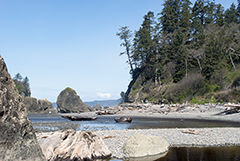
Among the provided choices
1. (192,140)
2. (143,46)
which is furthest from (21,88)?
(192,140)

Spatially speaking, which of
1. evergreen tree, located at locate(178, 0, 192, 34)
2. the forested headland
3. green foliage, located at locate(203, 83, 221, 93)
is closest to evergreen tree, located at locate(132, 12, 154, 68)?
the forested headland

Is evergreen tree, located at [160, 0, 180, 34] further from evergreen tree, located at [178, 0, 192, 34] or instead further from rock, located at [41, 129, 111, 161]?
rock, located at [41, 129, 111, 161]

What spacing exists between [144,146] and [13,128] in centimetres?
561

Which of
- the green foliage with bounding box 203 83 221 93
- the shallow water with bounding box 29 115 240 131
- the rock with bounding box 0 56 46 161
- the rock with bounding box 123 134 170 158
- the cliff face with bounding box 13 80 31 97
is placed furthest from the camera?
the cliff face with bounding box 13 80 31 97

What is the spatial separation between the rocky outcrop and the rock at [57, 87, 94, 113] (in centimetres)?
547

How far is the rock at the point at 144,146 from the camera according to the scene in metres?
7.43

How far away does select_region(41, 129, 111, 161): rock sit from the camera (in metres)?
6.37

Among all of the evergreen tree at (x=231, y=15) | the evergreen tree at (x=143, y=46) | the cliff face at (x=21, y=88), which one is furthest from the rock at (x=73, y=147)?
the cliff face at (x=21, y=88)

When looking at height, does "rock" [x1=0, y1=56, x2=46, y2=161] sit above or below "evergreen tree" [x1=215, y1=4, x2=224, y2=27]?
below

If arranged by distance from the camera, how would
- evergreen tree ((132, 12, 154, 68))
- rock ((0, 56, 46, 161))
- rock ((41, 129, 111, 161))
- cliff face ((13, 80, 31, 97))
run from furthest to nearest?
cliff face ((13, 80, 31, 97)) → evergreen tree ((132, 12, 154, 68)) → rock ((41, 129, 111, 161)) → rock ((0, 56, 46, 161))

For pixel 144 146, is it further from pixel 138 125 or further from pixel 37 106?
pixel 37 106

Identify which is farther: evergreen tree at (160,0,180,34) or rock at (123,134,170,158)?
evergreen tree at (160,0,180,34)

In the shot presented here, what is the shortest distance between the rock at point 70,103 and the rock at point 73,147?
43.8 metres

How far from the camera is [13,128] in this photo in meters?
3.20
